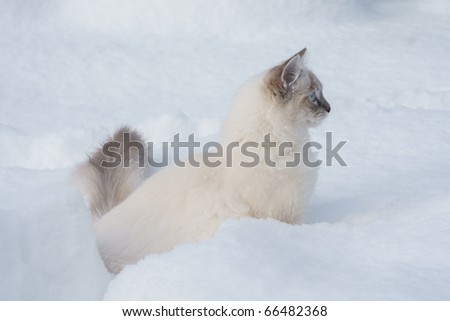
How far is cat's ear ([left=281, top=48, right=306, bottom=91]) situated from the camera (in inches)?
89.3

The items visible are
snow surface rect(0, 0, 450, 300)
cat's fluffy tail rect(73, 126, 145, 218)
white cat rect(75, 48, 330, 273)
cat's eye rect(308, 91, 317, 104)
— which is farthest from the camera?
cat's fluffy tail rect(73, 126, 145, 218)

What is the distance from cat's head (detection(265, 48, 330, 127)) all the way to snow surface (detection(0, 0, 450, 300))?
0.96 ft

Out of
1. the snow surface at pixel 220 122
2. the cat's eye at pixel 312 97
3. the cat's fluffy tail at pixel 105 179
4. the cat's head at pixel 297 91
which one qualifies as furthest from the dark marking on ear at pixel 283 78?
the cat's fluffy tail at pixel 105 179

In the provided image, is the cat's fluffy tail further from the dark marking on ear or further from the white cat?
the dark marking on ear

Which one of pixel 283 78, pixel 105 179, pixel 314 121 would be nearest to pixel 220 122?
pixel 105 179

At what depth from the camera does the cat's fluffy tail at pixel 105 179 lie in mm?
2613

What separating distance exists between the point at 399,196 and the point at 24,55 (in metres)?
2.61

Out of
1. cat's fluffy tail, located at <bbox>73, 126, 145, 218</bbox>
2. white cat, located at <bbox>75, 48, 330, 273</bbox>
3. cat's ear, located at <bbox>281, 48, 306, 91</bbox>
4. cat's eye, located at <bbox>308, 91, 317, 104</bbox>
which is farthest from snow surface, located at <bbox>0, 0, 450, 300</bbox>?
cat's ear, located at <bbox>281, 48, 306, 91</bbox>

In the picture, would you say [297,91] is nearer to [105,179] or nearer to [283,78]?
[283,78]

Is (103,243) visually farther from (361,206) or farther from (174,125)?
(174,125)

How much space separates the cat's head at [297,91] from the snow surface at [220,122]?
29 centimetres

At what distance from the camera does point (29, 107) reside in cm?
372

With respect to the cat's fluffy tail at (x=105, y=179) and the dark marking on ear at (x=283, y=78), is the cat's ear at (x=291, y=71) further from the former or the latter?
the cat's fluffy tail at (x=105, y=179)
